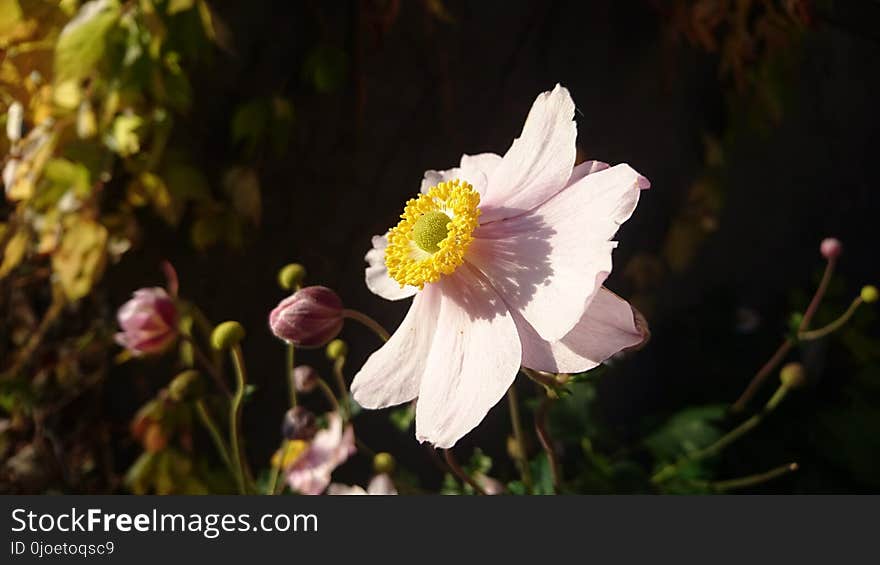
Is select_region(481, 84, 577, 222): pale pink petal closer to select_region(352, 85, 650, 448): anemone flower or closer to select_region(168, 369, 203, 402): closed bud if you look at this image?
select_region(352, 85, 650, 448): anemone flower

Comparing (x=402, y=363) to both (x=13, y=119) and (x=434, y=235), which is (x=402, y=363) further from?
(x=13, y=119)

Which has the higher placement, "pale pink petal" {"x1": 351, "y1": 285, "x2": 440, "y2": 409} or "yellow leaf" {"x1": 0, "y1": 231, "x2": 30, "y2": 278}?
"pale pink petal" {"x1": 351, "y1": 285, "x2": 440, "y2": 409}

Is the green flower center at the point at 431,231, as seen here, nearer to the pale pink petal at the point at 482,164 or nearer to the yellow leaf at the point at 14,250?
the pale pink petal at the point at 482,164

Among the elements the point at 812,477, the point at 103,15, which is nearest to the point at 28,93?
the point at 103,15

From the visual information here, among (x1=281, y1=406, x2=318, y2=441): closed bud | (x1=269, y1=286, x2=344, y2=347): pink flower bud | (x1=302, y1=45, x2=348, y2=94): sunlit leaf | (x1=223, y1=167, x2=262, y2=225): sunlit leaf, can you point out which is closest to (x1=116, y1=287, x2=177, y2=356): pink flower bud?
(x1=281, y1=406, x2=318, y2=441): closed bud

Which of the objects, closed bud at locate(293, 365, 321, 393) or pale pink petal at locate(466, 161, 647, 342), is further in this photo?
closed bud at locate(293, 365, 321, 393)

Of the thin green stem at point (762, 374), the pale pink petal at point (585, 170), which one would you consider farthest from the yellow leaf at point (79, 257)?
the thin green stem at point (762, 374)

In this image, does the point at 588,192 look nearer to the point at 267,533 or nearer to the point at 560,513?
the point at 560,513
